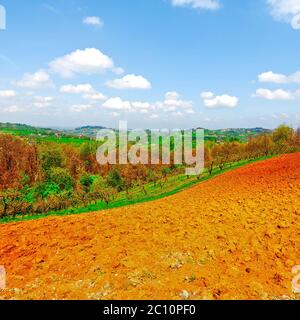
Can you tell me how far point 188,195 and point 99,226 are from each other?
5.21m

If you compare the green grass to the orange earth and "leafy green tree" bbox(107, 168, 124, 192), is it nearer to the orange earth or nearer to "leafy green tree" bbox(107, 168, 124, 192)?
the orange earth

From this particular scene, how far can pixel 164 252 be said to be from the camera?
7.28m

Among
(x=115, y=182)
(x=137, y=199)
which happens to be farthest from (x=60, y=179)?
(x=137, y=199)

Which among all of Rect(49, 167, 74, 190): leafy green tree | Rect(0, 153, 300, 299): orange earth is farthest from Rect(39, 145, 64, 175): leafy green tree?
Rect(0, 153, 300, 299): orange earth

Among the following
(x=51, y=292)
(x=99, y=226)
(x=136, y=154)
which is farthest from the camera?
(x=136, y=154)

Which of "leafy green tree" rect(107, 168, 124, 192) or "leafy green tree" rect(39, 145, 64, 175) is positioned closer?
"leafy green tree" rect(107, 168, 124, 192)

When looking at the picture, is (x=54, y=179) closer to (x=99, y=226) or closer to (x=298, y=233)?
(x=99, y=226)

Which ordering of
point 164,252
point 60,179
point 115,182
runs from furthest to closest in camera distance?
point 115,182 < point 60,179 < point 164,252

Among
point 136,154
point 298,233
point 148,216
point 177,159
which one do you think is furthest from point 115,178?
point 298,233

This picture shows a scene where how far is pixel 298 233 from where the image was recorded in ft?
25.7

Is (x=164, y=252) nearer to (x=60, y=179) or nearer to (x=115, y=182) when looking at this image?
(x=115, y=182)

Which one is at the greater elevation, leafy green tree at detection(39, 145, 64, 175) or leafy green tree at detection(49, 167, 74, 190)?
leafy green tree at detection(39, 145, 64, 175)

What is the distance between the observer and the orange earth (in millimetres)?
5879

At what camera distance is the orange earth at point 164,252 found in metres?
5.88
